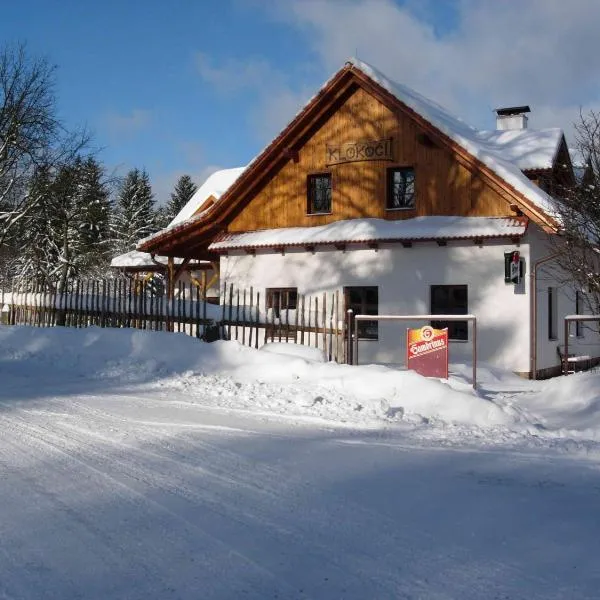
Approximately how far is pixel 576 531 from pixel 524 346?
12593 mm

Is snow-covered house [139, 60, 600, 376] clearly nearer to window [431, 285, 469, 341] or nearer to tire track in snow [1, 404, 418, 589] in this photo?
window [431, 285, 469, 341]

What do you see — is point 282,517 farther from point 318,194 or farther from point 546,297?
point 318,194

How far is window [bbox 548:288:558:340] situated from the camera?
18.6 m

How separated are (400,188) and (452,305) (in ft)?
11.6

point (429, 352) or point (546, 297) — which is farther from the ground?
point (546, 297)

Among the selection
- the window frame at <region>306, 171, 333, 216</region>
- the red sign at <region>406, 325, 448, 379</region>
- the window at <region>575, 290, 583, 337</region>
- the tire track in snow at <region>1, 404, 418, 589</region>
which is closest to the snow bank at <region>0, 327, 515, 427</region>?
the red sign at <region>406, 325, 448, 379</region>

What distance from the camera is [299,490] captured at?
223 inches

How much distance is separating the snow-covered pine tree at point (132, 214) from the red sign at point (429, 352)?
44.6m

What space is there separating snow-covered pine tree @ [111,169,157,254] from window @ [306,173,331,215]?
35.9 meters

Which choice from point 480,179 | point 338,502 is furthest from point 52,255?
point 338,502

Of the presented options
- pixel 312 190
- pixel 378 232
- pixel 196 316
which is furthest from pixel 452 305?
pixel 196 316

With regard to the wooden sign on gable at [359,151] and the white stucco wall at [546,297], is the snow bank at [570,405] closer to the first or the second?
the white stucco wall at [546,297]

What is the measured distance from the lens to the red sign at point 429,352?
11.7m

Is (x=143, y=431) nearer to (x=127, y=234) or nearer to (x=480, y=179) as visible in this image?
(x=480, y=179)
